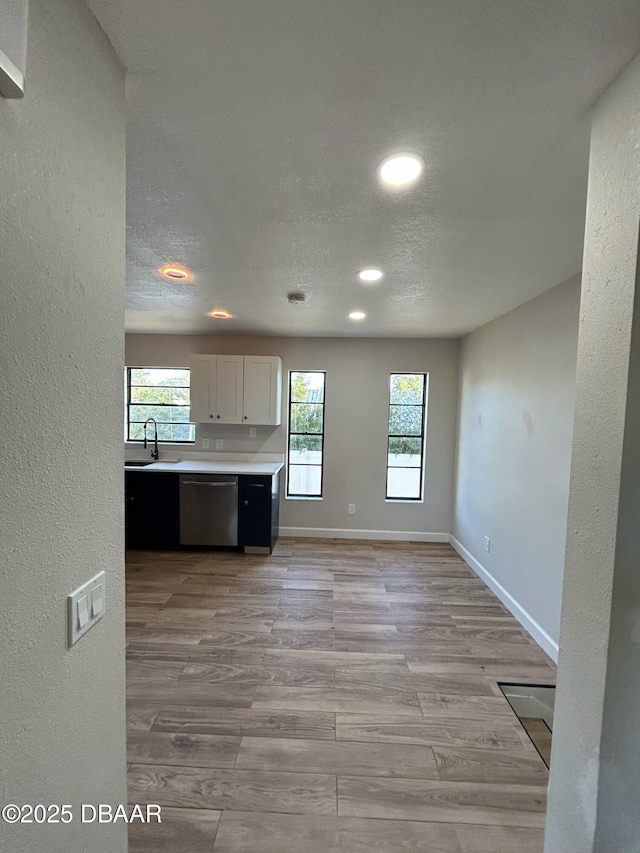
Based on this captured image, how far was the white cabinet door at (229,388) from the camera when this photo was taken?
4020mm

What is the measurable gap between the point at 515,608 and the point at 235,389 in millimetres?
3372

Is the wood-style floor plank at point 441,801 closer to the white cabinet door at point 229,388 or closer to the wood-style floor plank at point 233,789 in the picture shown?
the wood-style floor plank at point 233,789

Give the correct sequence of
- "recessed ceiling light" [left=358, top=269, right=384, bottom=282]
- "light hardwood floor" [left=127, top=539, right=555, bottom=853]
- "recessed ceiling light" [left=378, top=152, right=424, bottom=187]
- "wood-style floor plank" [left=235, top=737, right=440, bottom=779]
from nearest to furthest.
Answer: "recessed ceiling light" [left=378, top=152, right=424, bottom=187] → "light hardwood floor" [left=127, top=539, right=555, bottom=853] → "wood-style floor plank" [left=235, top=737, right=440, bottom=779] → "recessed ceiling light" [left=358, top=269, right=384, bottom=282]

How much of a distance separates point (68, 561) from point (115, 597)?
239 millimetres

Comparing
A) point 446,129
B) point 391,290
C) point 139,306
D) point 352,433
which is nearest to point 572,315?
point 391,290

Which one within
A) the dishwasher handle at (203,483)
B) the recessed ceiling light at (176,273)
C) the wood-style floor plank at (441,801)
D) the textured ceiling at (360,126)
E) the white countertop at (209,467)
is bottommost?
the wood-style floor plank at (441,801)

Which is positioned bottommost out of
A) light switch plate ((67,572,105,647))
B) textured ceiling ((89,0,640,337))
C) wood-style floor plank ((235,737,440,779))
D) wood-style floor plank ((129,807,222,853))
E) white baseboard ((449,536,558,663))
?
wood-style floor plank ((129,807,222,853))

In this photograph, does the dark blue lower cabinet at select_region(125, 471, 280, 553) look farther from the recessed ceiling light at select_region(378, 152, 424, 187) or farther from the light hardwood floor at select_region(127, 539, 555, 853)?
the recessed ceiling light at select_region(378, 152, 424, 187)

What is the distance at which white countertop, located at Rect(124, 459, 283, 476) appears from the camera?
12.3 ft

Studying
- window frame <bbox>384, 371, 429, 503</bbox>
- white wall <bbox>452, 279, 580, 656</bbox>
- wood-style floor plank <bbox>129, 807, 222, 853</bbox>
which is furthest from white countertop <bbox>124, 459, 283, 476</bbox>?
wood-style floor plank <bbox>129, 807, 222, 853</bbox>

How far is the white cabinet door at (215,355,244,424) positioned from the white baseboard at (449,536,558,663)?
2925 mm

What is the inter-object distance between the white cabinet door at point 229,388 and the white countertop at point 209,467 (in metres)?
0.52

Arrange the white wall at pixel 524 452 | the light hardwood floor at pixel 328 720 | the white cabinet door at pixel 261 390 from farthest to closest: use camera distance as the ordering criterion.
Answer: the white cabinet door at pixel 261 390
the white wall at pixel 524 452
the light hardwood floor at pixel 328 720

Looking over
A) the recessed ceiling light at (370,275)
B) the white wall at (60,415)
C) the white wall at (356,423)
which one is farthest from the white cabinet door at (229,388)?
the white wall at (60,415)
